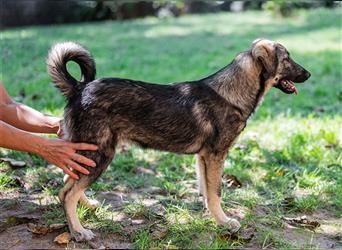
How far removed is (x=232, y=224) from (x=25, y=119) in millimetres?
1980

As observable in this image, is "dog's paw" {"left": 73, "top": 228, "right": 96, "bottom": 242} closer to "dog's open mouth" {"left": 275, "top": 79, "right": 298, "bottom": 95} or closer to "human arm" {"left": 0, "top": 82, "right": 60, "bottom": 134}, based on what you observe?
"human arm" {"left": 0, "top": 82, "right": 60, "bottom": 134}

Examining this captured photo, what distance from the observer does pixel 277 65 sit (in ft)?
13.1

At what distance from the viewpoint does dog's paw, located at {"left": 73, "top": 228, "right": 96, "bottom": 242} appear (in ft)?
11.8

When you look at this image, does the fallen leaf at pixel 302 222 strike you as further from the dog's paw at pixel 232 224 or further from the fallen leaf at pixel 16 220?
the fallen leaf at pixel 16 220

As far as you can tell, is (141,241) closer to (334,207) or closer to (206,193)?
(206,193)

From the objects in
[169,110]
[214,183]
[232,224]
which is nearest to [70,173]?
[169,110]

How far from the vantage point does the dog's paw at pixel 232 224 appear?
3769 millimetres

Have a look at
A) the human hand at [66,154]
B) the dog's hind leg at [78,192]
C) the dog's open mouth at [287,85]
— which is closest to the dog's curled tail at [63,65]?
the human hand at [66,154]

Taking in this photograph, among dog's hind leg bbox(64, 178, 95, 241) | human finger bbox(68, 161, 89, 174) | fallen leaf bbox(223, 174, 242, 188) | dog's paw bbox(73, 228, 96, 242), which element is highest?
human finger bbox(68, 161, 89, 174)

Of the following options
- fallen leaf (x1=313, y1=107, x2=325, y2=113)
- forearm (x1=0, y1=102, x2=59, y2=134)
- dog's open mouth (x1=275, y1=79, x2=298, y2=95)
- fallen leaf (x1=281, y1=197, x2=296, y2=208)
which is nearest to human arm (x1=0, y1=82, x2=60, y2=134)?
forearm (x1=0, y1=102, x2=59, y2=134)

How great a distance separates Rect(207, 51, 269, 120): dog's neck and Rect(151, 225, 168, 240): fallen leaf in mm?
1058

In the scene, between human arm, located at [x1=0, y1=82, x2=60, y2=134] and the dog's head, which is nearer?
the dog's head

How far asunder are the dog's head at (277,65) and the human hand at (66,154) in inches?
55.5

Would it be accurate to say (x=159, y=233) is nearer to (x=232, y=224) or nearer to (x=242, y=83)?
(x=232, y=224)
